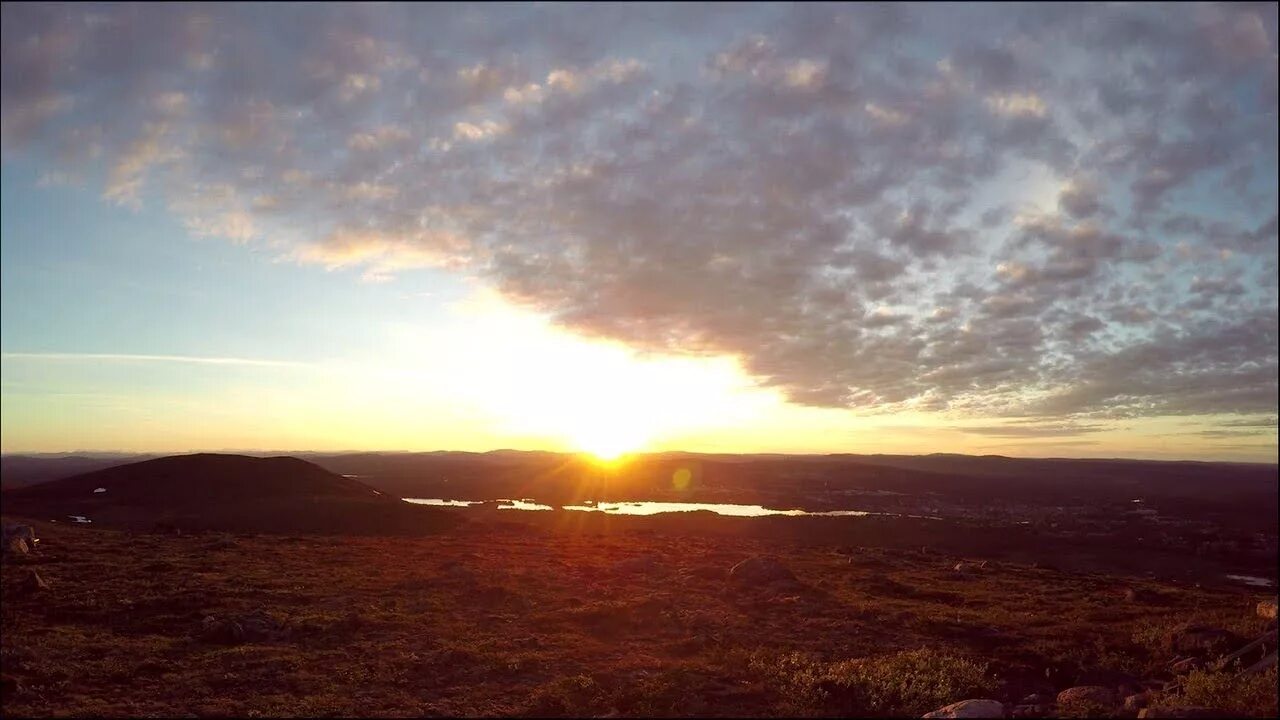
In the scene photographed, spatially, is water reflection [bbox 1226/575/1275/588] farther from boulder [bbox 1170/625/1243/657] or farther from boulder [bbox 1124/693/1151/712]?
boulder [bbox 1124/693/1151/712]

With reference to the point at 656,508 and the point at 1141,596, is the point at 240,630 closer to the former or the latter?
the point at 1141,596

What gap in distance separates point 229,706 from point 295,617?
1012cm

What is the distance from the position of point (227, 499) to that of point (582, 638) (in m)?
64.2

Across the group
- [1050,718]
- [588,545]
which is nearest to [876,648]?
[1050,718]

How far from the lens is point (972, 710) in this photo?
16.4 metres

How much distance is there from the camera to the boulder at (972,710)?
16.2 meters

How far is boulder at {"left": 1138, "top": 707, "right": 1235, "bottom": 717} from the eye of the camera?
14.9 m

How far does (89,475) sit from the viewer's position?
83.2 m

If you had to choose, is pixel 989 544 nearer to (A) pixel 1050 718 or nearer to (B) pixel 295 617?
(A) pixel 1050 718

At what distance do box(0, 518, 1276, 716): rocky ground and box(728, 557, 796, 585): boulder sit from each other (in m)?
0.15

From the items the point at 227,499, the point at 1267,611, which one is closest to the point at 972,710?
the point at 1267,611

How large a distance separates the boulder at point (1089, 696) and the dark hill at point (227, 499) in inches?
2268

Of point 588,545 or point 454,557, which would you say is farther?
point 588,545

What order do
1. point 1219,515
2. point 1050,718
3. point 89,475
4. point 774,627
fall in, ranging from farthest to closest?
point 1219,515, point 89,475, point 774,627, point 1050,718
